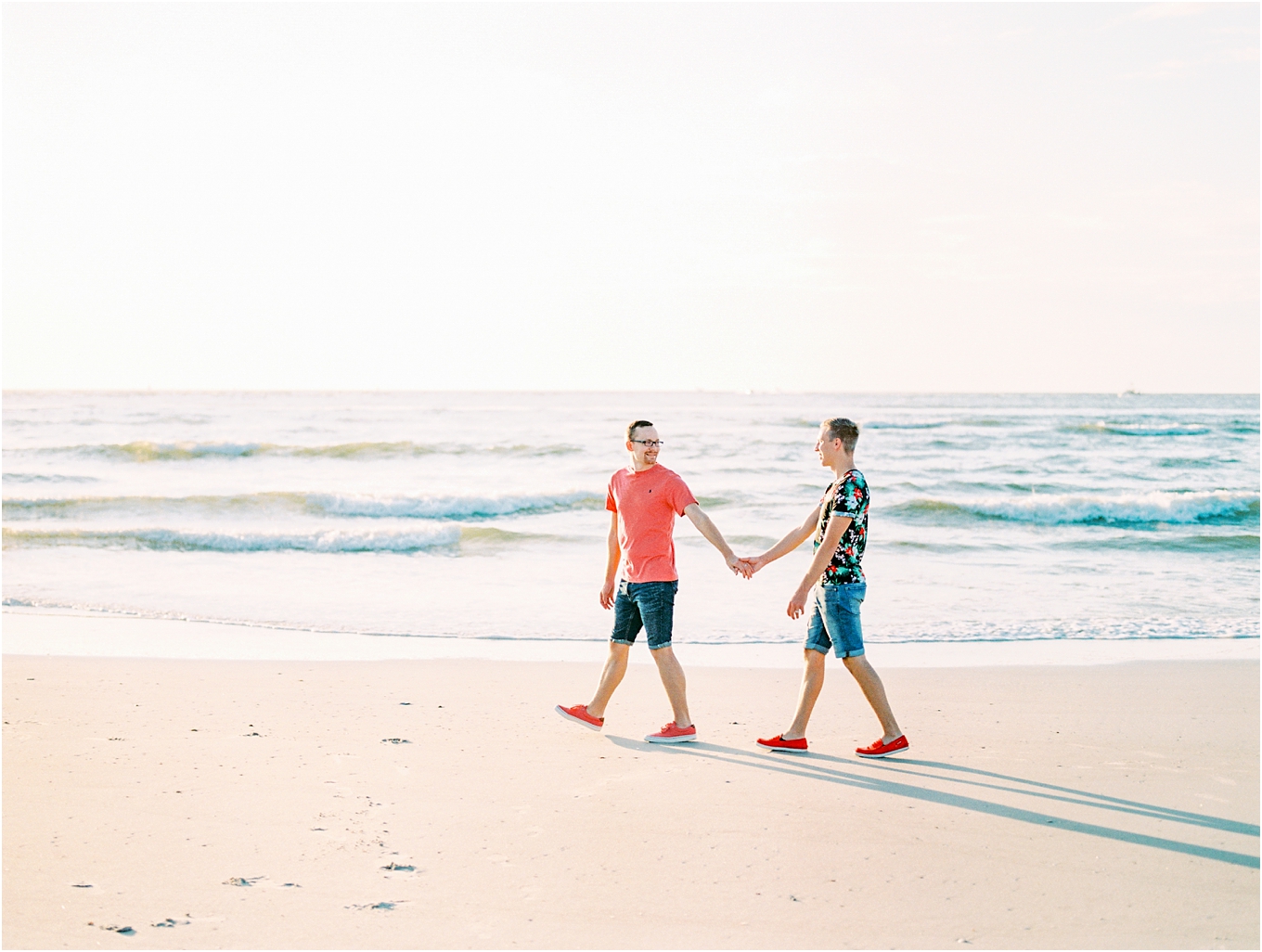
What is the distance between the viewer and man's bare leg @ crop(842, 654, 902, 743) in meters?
5.23

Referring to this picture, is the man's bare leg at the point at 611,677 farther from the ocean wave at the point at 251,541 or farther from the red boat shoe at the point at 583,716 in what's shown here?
the ocean wave at the point at 251,541

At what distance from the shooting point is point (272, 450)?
33.1 metres

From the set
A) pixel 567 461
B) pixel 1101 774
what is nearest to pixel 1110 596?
pixel 1101 774

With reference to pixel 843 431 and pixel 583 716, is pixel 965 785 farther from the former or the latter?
pixel 583 716

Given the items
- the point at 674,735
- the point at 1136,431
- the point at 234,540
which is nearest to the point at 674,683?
the point at 674,735

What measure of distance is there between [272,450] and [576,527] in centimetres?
1908

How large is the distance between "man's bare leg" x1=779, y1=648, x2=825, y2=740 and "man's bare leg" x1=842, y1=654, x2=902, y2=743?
168 millimetres

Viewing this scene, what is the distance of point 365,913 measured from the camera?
3.46 m

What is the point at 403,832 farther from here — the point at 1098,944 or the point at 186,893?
the point at 1098,944

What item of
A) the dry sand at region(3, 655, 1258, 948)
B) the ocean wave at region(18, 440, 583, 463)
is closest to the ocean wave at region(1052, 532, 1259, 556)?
the dry sand at region(3, 655, 1258, 948)

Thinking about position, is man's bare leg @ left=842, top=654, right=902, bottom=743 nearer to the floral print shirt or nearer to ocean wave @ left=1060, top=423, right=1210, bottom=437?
the floral print shirt

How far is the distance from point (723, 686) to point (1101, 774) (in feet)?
8.45

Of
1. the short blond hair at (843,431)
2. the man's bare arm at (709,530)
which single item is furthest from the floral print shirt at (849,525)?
the man's bare arm at (709,530)

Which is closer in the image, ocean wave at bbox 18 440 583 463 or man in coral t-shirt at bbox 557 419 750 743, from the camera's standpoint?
man in coral t-shirt at bbox 557 419 750 743
